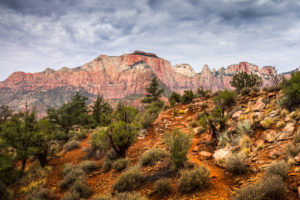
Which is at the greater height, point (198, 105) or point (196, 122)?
point (198, 105)

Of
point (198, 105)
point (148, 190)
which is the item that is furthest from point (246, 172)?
point (198, 105)

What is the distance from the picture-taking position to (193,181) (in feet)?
16.6

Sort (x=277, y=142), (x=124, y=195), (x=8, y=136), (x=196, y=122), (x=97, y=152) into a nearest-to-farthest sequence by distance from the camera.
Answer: (x=124, y=195), (x=277, y=142), (x=8, y=136), (x=97, y=152), (x=196, y=122)

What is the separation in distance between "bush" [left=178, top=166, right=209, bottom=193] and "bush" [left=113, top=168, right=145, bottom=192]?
72.2 inches

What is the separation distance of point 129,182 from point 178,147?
8.01 ft

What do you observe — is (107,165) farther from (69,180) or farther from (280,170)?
(280,170)

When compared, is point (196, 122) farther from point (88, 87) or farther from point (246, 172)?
point (88, 87)

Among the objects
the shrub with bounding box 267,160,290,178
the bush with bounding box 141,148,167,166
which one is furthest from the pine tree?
the shrub with bounding box 267,160,290,178

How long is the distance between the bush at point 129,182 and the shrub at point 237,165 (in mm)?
3393

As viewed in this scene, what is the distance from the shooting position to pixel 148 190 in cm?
573

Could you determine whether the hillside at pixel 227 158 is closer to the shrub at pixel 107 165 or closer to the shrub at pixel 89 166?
the shrub at pixel 107 165

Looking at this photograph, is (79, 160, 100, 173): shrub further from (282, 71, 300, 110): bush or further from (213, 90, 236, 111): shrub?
(282, 71, 300, 110): bush

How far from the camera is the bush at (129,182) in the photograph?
6.02m

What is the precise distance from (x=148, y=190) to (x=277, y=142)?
5.43 m
